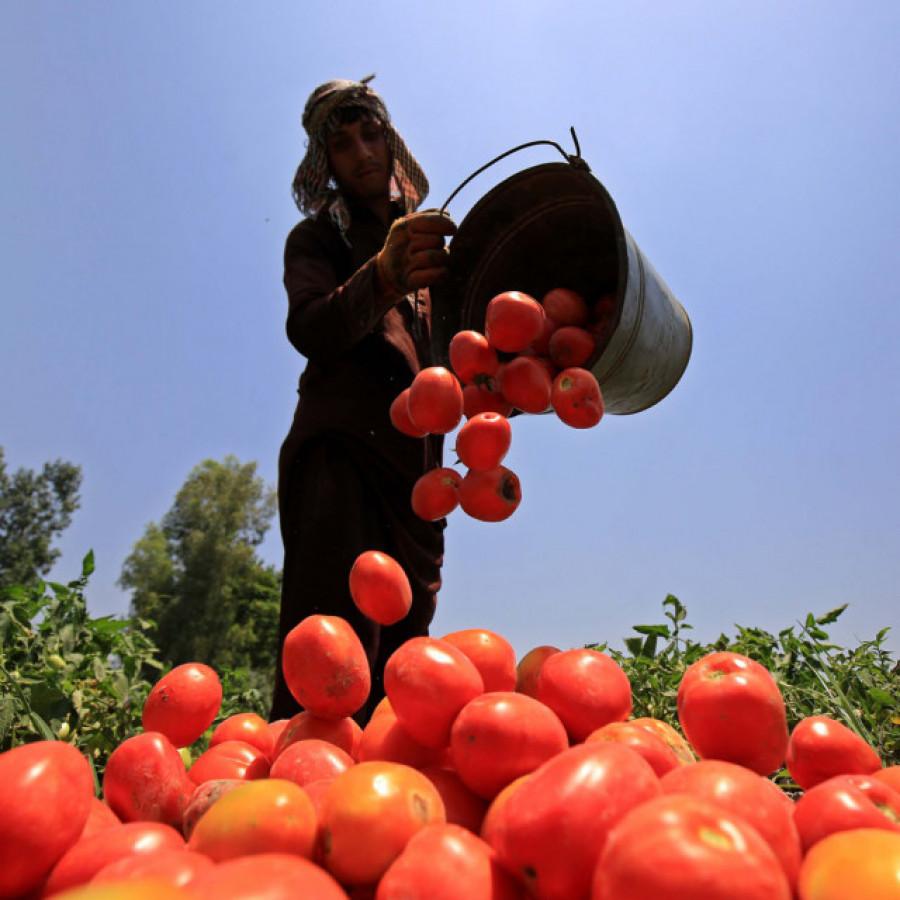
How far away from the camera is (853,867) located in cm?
65

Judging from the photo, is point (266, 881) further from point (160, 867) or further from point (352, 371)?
point (352, 371)

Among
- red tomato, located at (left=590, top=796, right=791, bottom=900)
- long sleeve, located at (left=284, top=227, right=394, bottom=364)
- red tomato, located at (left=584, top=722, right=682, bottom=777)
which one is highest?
long sleeve, located at (left=284, top=227, right=394, bottom=364)

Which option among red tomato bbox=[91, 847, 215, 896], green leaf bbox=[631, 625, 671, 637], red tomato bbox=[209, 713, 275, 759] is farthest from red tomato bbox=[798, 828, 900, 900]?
green leaf bbox=[631, 625, 671, 637]

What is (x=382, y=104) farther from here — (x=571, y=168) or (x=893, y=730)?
(x=893, y=730)

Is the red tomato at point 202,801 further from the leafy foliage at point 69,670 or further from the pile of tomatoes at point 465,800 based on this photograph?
the leafy foliage at point 69,670

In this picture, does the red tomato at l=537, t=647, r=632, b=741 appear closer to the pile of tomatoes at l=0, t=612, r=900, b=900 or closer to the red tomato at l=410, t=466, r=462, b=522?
the pile of tomatoes at l=0, t=612, r=900, b=900

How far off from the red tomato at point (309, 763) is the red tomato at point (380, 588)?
16.9 inches

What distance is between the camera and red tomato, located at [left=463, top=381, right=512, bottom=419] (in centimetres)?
233

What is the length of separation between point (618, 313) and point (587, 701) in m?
1.30

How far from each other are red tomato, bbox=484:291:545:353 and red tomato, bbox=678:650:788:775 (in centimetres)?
142

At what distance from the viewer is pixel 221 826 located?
792mm

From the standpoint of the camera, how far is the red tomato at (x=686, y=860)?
0.57m

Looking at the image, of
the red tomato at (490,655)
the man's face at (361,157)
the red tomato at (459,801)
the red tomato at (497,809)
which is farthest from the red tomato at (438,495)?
the man's face at (361,157)

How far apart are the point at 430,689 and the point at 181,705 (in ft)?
1.77
